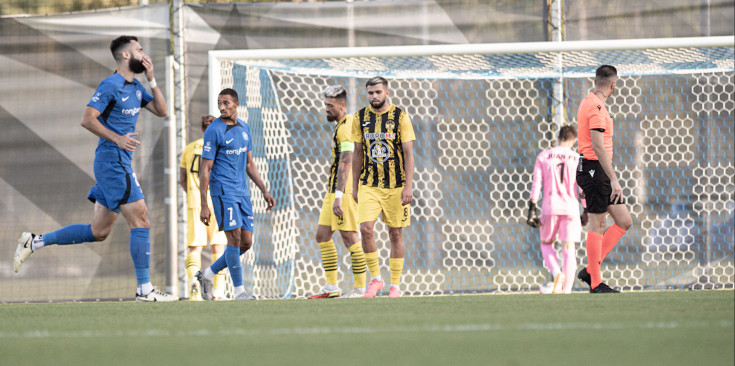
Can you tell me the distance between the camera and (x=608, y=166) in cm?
588

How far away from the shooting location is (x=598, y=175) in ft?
19.7

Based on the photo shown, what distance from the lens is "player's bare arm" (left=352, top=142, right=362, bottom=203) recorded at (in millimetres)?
6382

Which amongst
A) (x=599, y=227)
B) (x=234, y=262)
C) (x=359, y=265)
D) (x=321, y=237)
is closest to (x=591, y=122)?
(x=599, y=227)

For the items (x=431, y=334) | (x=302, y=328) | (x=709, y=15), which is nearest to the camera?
(x=431, y=334)

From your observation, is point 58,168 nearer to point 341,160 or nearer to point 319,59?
point 319,59

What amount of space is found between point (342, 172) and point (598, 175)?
6.08ft

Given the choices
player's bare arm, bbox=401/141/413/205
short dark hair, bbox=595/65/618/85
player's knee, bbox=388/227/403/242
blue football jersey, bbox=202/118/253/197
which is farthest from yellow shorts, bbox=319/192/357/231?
short dark hair, bbox=595/65/618/85

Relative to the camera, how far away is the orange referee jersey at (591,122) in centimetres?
596

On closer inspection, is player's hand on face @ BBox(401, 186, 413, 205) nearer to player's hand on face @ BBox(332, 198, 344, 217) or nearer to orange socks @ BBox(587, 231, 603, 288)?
player's hand on face @ BBox(332, 198, 344, 217)

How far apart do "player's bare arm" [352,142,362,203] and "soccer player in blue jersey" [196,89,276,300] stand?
791 mm

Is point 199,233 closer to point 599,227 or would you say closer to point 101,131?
point 101,131

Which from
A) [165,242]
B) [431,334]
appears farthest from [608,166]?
[165,242]

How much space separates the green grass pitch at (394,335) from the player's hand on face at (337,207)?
6.15 ft

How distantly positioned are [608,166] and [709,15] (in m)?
3.93
